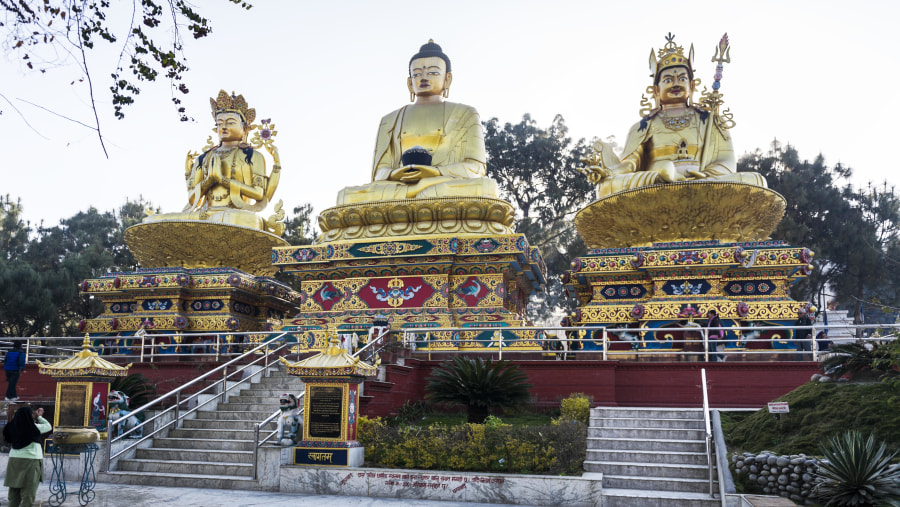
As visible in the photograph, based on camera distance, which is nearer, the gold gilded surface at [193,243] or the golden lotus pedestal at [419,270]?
the golden lotus pedestal at [419,270]

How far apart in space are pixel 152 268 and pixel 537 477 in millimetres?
14635

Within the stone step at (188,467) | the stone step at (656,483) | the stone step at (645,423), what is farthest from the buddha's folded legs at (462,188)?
the stone step at (656,483)

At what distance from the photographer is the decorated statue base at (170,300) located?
18.7m

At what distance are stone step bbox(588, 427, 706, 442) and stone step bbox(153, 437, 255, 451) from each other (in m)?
5.08

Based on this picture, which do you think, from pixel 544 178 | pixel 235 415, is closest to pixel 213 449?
pixel 235 415

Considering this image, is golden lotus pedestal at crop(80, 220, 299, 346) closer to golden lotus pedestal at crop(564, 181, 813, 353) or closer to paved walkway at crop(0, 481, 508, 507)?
paved walkway at crop(0, 481, 508, 507)

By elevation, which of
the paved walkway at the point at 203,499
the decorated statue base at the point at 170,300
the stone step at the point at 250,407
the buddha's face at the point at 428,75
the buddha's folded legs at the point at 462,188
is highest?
the buddha's face at the point at 428,75

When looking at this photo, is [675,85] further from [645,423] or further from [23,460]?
[23,460]

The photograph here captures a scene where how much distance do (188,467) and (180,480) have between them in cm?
28

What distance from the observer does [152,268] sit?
20.0 meters

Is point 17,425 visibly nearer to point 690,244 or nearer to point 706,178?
point 690,244

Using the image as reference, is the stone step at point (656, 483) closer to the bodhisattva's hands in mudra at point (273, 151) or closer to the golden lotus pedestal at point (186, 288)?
the golden lotus pedestal at point (186, 288)

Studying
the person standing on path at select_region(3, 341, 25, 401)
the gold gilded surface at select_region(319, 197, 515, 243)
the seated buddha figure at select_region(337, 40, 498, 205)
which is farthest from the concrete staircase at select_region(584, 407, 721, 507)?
the person standing on path at select_region(3, 341, 25, 401)

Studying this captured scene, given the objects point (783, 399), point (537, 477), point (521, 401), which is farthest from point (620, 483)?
point (783, 399)
